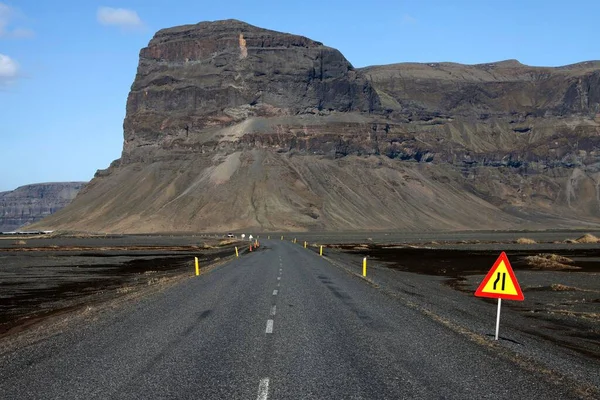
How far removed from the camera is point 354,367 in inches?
427

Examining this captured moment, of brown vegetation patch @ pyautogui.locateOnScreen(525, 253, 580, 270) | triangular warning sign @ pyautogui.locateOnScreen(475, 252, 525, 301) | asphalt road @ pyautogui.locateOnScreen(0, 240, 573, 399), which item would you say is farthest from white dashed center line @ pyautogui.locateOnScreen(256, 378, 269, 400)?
brown vegetation patch @ pyautogui.locateOnScreen(525, 253, 580, 270)

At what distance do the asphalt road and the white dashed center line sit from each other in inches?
1.3

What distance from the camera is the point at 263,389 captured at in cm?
941

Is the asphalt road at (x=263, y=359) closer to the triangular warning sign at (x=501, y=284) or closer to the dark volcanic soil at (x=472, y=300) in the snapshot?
the triangular warning sign at (x=501, y=284)

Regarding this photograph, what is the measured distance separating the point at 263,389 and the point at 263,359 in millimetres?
2099

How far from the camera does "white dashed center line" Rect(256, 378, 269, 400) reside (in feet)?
29.5

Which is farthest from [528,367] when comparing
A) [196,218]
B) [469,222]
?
[469,222]

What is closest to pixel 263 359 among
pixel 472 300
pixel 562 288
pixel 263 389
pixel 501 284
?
pixel 263 389

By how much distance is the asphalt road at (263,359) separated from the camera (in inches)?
372

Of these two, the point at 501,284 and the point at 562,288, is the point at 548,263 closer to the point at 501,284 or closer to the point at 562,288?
the point at 562,288

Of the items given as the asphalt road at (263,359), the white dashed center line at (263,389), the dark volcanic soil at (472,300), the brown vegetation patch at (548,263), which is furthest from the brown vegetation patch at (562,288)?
the white dashed center line at (263,389)

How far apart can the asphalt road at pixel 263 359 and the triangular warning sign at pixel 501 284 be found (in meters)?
1.35

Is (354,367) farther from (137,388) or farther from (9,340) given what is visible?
(9,340)

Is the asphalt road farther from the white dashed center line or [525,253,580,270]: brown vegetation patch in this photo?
[525,253,580,270]: brown vegetation patch
